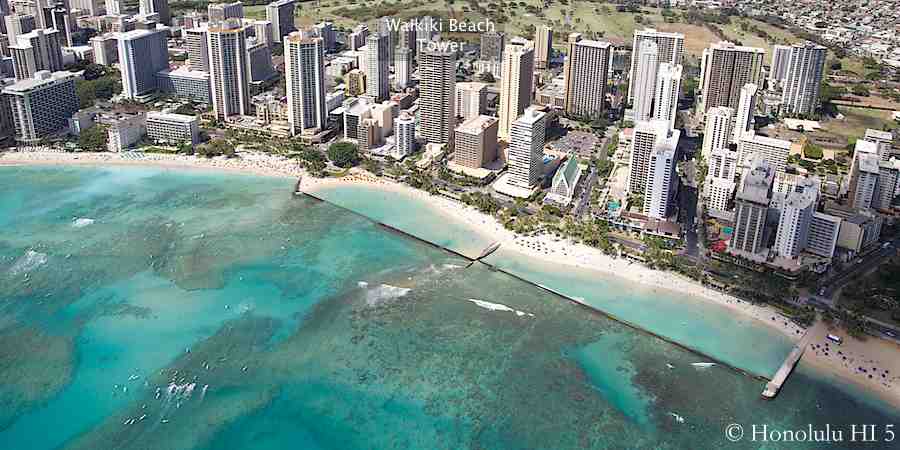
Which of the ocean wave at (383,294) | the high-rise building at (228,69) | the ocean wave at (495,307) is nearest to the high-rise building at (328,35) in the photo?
the high-rise building at (228,69)

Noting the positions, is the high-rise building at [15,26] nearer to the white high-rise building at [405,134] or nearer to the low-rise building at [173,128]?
the low-rise building at [173,128]

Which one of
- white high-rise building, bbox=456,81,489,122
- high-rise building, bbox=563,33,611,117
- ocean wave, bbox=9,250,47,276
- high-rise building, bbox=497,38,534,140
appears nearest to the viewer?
ocean wave, bbox=9,250,47,276

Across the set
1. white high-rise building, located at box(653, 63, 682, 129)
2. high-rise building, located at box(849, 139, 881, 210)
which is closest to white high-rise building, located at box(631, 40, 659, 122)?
white high-rise building, located at box(653, 63, 682, 129)

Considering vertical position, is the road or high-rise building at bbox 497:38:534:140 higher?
high-rise building at bbox 497:38:534:140

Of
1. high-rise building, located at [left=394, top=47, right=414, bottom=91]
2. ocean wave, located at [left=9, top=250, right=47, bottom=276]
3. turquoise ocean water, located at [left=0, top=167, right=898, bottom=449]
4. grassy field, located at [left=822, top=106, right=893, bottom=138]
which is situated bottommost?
turquoise ocean water, located at [left=0, top=167, right=898, bottom=449]

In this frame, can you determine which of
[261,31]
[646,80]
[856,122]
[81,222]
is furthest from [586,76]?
[81,222]

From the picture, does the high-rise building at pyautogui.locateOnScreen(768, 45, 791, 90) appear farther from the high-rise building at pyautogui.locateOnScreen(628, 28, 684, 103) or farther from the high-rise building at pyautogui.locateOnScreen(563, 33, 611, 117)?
the high-rise building at pyautogui.locateOnScreen(563, 33, 611, 117)

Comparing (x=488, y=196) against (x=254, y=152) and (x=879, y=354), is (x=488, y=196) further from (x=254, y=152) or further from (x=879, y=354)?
(x=879, y=354)
